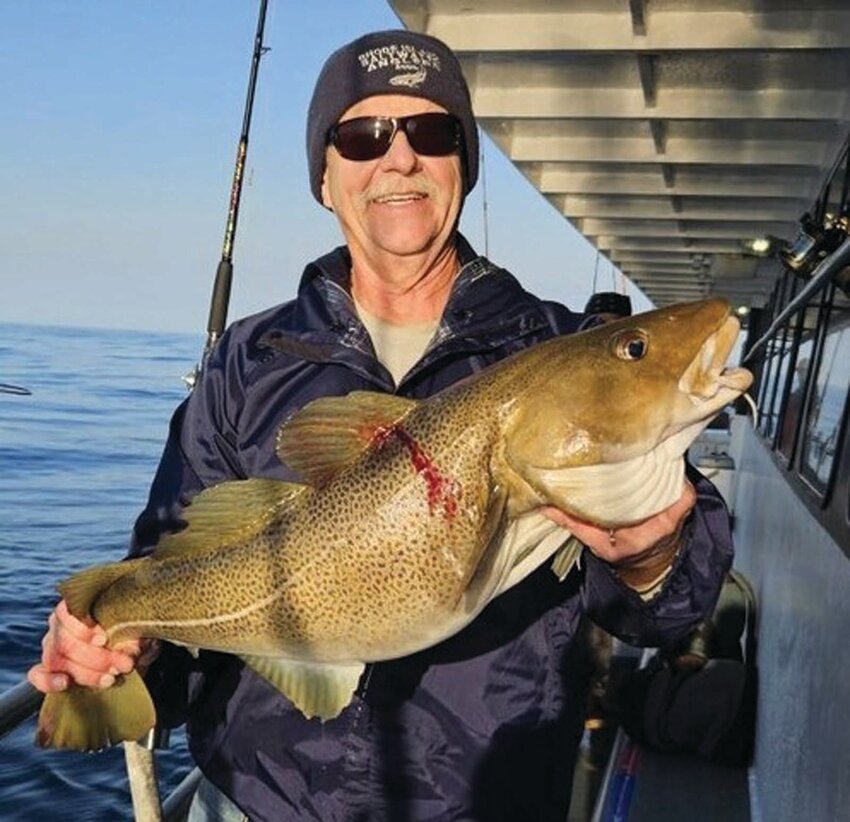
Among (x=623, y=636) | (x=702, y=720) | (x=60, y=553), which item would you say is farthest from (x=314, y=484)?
(x=60, y=553)

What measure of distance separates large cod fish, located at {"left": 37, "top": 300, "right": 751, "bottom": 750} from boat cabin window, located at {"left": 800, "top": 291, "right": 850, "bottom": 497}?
5.81 feet

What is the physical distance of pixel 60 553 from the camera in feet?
41.1

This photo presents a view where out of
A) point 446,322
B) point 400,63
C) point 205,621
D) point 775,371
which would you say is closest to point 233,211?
point 400,63

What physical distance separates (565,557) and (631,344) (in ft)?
1.65

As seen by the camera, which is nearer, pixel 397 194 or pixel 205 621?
pixel 205 621

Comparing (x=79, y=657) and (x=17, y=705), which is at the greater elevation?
(x=79, y=657)

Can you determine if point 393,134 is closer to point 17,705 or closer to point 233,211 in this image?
point 17,705

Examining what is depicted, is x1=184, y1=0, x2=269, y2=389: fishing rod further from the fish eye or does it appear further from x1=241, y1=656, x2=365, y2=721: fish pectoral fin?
the fish eye

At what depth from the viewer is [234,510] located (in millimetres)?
2344

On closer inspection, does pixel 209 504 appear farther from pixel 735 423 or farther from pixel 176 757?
pixel 735 423

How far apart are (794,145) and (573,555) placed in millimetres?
6021

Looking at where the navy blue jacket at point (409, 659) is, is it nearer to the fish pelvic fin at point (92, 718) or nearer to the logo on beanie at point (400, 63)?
the fish pelvic fin at point (92, 718)

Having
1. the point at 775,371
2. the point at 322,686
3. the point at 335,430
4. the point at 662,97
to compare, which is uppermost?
the point at 662,97

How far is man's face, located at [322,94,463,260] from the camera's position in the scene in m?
2.61
